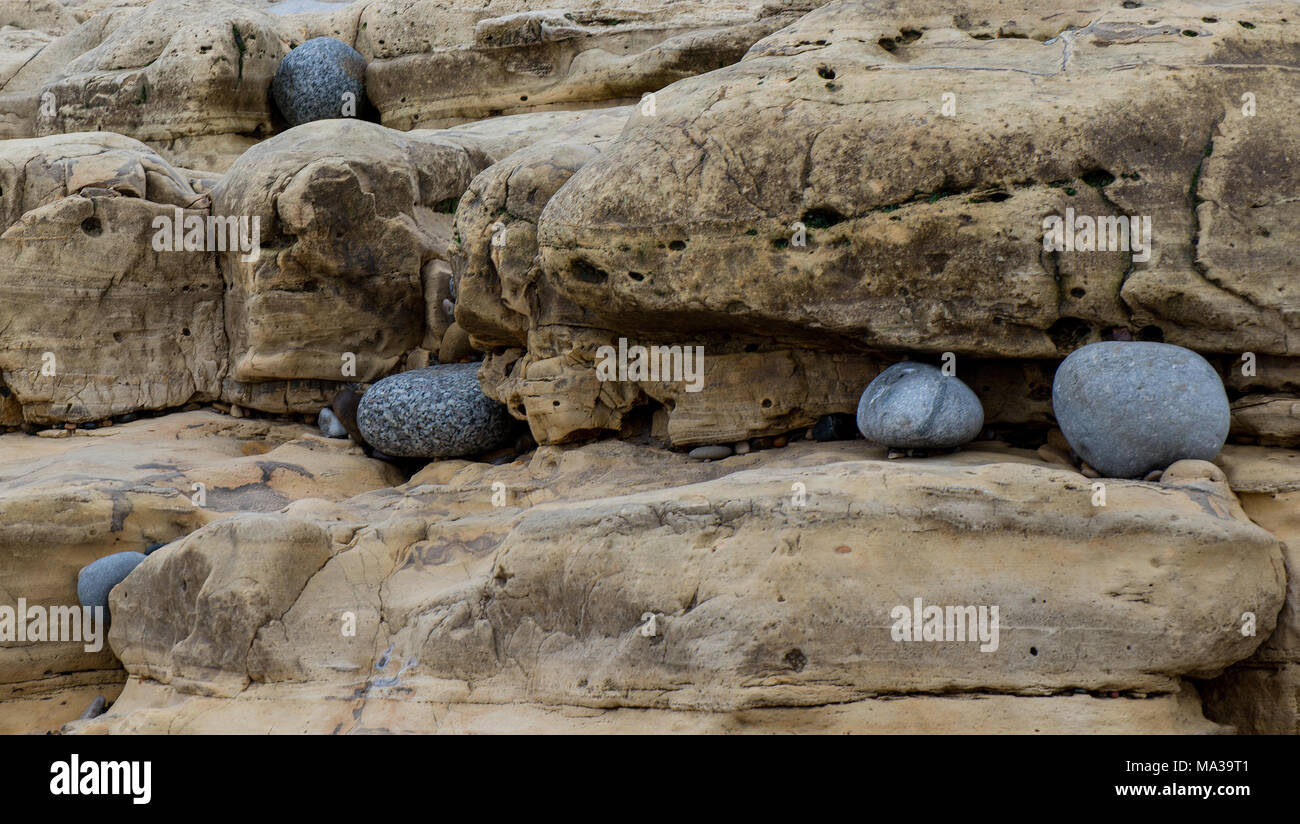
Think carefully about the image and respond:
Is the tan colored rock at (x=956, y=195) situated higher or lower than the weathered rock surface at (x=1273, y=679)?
higher

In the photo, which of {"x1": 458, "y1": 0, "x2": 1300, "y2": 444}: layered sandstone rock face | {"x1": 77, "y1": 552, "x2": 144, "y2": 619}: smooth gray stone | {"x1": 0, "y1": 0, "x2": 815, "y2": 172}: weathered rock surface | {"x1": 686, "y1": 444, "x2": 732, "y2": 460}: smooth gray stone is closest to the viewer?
{"x1": 458, "y1": 0, "x2": 1300, "y2": 444}: layered sandstone rock face

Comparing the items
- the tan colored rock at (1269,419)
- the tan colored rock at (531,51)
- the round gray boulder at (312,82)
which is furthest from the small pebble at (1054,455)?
the round gray boulder at (312,82)

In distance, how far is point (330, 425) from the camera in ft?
26.5

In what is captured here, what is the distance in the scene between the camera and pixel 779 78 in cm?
612

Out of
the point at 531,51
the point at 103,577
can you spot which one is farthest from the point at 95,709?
the point at 531,51

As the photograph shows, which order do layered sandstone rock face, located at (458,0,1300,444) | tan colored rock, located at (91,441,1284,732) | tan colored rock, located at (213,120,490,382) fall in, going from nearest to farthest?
1. tan colored rock, located at (91,441,1284,732)
2. layered sandstone rock face, located at (458,0,1300,444)
3. tan colored rock, located at (213,120,490,382)

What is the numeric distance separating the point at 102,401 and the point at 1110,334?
22.0 feet

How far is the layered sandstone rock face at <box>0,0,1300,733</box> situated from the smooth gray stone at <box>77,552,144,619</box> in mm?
189

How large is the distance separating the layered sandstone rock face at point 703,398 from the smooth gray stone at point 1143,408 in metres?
0.25

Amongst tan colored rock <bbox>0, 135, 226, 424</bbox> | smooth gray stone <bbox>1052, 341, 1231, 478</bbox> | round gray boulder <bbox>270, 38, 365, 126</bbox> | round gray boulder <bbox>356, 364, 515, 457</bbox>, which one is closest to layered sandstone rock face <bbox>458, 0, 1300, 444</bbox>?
smooth gray stone <bbox>1052, 341, 1231, 478</bbox>

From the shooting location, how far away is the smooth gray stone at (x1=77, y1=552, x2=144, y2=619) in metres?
5.66

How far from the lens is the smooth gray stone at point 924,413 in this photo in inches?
215

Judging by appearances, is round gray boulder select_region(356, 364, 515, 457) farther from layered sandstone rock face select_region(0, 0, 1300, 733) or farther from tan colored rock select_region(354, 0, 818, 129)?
tan colored rock select_region(354, 0, 818, 129)

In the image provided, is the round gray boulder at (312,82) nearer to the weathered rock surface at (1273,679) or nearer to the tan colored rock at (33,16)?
the tan colored rock at (33,16)
